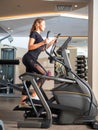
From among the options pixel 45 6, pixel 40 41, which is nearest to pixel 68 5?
pixel 45 6

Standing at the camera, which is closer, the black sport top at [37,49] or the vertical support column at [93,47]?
the black sport top at [37,49]

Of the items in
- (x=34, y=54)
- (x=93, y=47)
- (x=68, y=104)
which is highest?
(x=93, y=47)

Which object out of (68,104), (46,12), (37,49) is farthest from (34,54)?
(46,12)

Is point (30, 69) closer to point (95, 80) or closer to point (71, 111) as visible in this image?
point (71, 111)

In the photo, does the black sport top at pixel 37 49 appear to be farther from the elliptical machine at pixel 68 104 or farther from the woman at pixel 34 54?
the elliptical machine at pixel 68 104

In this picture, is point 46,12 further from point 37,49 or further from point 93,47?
point 37,49

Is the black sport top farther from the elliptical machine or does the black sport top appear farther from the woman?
the elliptical machine

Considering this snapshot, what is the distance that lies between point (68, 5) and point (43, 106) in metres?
3.87

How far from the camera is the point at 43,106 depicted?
2650 millimetres

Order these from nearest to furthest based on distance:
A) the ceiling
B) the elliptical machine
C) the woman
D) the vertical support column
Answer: the elliptical machine, the woman, the vertical support column, the ceiling

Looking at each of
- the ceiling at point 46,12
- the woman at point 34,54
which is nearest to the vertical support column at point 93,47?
the ceiling at point 46,12

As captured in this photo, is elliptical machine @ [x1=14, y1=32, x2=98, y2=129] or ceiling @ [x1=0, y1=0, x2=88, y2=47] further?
ceiling @ [x1=0, y1=0, x2=88, y2=47]

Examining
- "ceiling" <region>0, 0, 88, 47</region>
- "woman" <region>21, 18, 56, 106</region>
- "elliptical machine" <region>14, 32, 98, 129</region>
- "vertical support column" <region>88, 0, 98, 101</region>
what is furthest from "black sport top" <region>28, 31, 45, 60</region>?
"ceiling" <region>0, 0, 88, 47</region>

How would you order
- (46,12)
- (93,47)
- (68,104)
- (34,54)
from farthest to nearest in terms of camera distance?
(46,12), (93,47), (34,54), (68,104)
